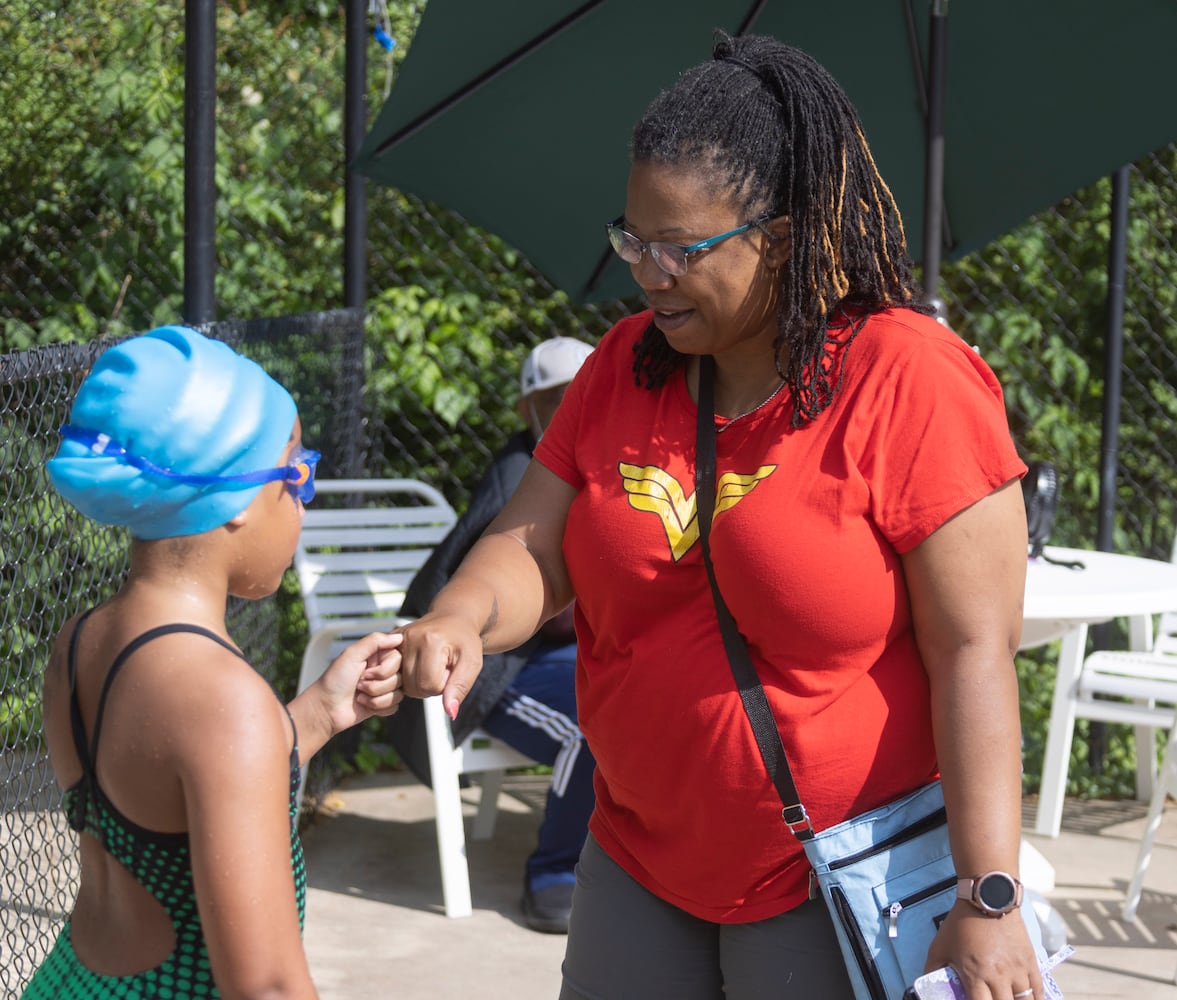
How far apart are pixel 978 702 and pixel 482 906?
2.87 m

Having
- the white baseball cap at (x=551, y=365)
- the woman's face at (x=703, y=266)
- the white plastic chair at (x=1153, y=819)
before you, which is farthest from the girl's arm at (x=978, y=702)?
the white baseball cap at (x=551, y=365)

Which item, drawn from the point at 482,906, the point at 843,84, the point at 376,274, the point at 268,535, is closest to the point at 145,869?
the point at 268,535

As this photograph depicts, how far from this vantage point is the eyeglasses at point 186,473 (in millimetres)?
1525

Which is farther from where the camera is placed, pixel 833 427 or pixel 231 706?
pixel 833 427

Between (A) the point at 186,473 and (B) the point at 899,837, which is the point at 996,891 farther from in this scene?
(A) the point at 186,473

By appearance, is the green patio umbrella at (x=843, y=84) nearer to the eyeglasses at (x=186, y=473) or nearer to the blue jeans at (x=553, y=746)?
the blue jeans at (x=553, y=746)

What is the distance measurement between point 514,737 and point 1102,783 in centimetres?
240

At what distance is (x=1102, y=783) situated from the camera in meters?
5.42

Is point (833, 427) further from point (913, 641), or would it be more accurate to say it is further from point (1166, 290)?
point (1166, 290)

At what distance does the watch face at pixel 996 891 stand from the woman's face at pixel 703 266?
27.8 inches

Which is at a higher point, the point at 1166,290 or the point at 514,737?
the point at 1166,290

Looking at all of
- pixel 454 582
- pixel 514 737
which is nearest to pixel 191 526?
pixel 454 582

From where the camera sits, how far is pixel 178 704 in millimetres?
1473

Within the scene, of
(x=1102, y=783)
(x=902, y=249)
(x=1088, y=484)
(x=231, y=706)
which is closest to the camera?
(x=231, y=706)
